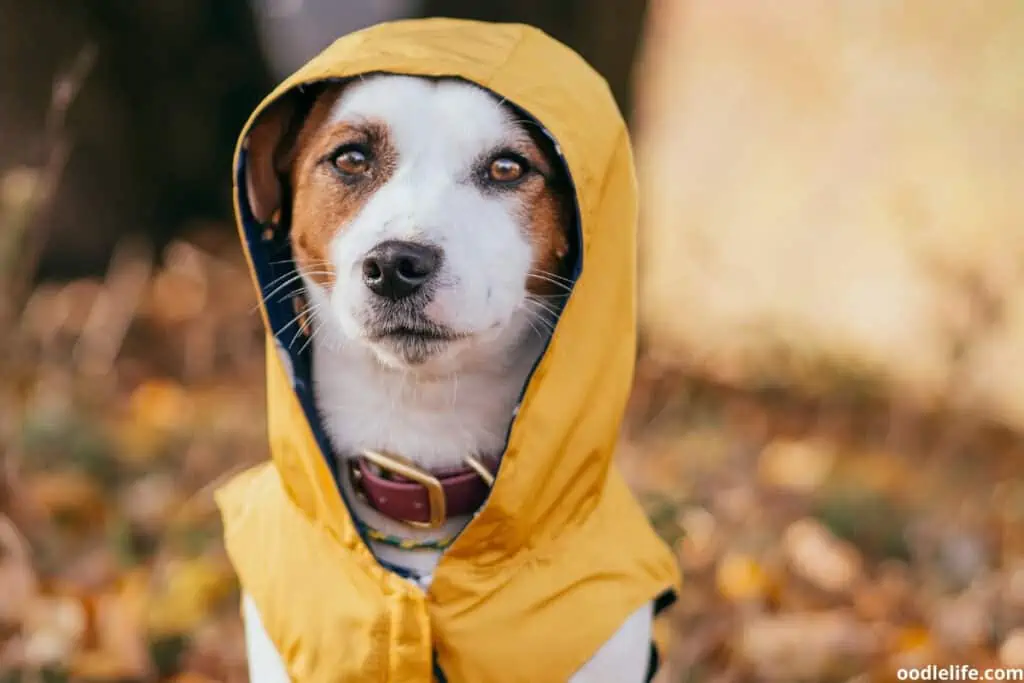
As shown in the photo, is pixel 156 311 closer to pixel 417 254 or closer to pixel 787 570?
pixel 787 570

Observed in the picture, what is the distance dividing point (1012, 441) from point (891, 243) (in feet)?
3.73

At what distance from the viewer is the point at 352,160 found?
1992 mm

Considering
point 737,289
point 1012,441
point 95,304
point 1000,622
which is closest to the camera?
point 1000,622

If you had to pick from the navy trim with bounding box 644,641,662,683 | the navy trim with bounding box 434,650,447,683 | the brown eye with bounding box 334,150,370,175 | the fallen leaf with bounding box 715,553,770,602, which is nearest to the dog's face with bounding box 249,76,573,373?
the brown eye with bounding box 334,150,370,175

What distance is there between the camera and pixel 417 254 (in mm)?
1732

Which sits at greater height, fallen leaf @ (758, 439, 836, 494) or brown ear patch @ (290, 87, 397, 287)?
brown ear patch @ (290, 87, 397, 287)

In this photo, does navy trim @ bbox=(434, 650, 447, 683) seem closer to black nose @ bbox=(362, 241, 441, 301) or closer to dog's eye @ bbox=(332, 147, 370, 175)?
black nose @ bbox=(362, 241, 441, 301)

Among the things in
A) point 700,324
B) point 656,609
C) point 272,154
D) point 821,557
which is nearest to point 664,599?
point 656,609

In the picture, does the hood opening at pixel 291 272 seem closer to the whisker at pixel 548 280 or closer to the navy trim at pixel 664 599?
the whisker at pixel 548 280

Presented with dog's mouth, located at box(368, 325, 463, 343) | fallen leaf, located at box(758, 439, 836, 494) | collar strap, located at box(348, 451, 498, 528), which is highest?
dog's mouth, located at box(368, 325, 463, 343)

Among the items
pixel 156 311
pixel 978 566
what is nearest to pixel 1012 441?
pixel 978 566

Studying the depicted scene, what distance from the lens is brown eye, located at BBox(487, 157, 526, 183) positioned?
1950 millimetres

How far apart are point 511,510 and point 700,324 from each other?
3.54m

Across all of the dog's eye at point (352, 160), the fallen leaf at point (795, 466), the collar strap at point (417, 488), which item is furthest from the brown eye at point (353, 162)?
the fallen leaf at point (795, 466)
